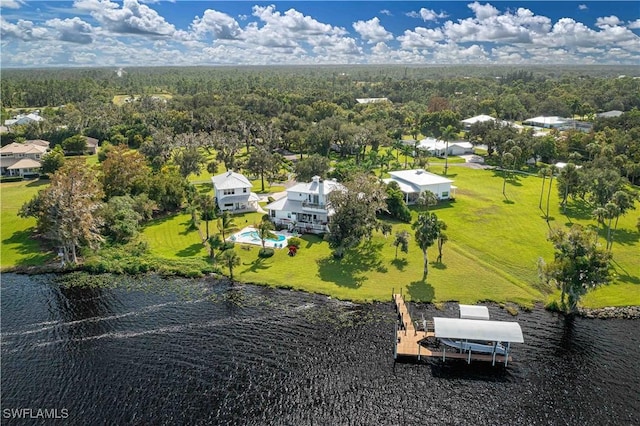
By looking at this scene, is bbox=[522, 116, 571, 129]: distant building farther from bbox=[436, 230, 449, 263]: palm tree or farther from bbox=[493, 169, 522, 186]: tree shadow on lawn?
bbox=[436, 230, 449, 263]: palm tree

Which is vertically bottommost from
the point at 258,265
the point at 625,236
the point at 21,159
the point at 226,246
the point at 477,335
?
the point at 258,265

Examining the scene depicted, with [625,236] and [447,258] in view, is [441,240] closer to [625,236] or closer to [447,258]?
[447,258]

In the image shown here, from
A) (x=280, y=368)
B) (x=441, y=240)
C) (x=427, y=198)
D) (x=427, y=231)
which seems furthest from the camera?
(x=427, y=198)

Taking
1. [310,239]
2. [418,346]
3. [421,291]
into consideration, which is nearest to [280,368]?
[418,346]

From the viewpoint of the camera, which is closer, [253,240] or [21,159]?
[253,240]

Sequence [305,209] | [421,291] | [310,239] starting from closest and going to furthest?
[421,291] → [310,239] → [305,209]

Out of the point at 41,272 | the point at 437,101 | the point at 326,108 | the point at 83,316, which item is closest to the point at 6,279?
the point at 41,272

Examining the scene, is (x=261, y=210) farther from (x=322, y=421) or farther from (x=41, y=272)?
(x=322, y=421)
